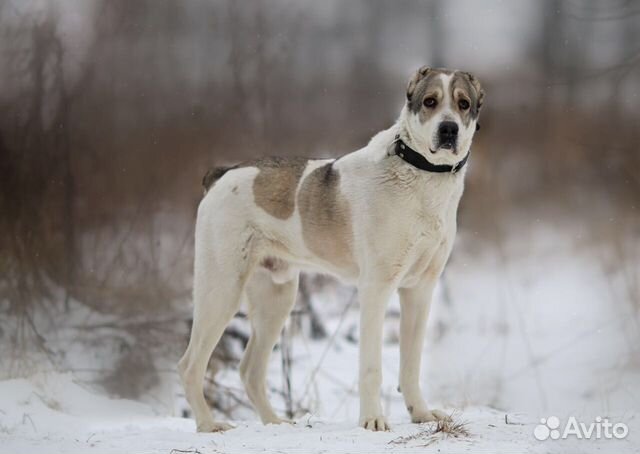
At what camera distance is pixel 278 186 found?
3973 mm

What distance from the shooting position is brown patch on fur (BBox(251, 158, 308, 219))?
3.94 m

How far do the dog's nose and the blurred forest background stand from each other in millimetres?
2474

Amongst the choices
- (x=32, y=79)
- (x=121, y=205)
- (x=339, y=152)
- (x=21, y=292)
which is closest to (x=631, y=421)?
(x=339, y=152)

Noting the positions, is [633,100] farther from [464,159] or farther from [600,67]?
[464,159]

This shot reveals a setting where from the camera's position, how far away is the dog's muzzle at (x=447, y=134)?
335 cm

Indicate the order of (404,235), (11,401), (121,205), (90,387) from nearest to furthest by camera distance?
1. (404,235)
2. (11,401)
3. (90,387)
4. (121,205)

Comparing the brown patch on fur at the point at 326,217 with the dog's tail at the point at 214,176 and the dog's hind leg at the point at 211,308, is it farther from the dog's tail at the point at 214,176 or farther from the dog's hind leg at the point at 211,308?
the dog's tail at the point at 214,176

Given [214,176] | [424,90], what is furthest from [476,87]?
[214,176]

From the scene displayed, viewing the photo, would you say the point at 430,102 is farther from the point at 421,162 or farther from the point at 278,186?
the point at 278,186

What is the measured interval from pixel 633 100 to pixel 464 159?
120 inches

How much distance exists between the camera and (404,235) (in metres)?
3.55

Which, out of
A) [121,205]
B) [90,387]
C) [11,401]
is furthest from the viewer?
[121,205]

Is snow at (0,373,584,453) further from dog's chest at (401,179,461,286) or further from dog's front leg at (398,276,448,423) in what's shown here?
dog's chest at (401,179,461,286)

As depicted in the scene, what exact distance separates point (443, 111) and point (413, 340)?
3.55ft
